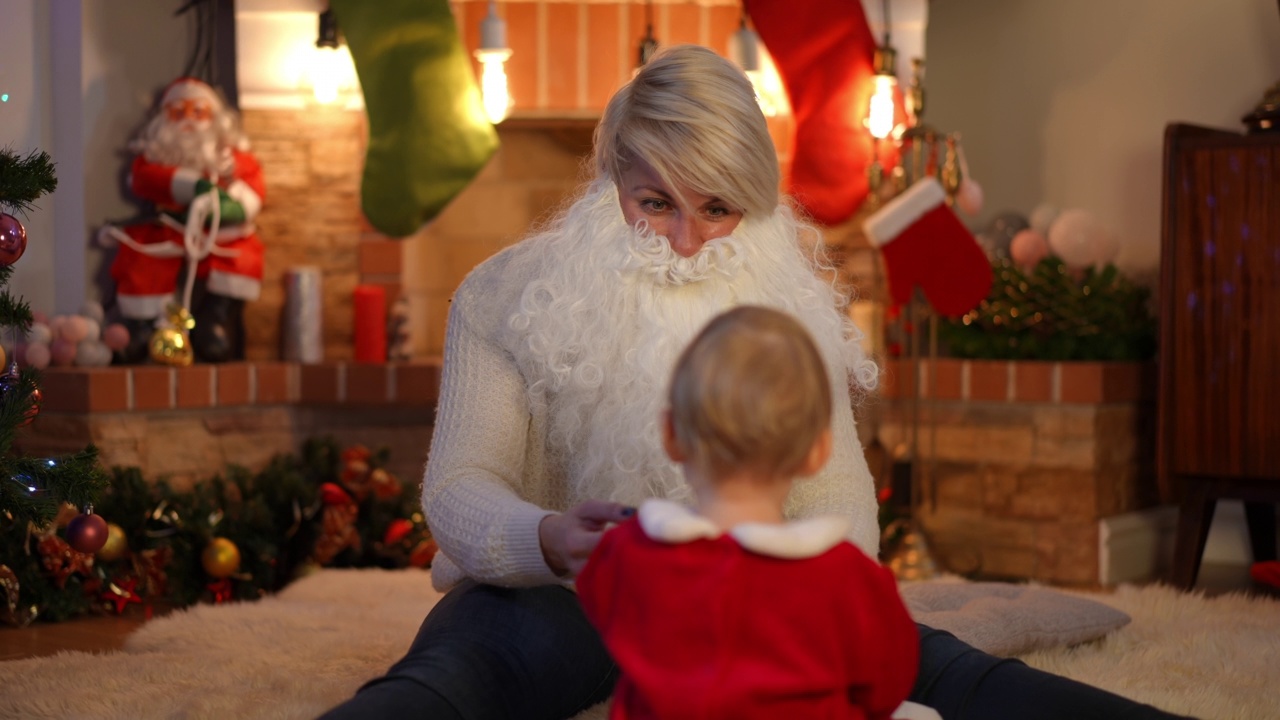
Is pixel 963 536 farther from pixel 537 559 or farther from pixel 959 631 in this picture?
pixel 537 559

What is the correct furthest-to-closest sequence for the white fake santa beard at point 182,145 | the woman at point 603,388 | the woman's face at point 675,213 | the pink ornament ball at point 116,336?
the white fake santa beard at point 182,145 → the pink ornament ball at point 116,336 → the woman's face at point 675,213 → the woman at point 603,388

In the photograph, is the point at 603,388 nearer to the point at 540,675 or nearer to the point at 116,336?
the point at 540,675

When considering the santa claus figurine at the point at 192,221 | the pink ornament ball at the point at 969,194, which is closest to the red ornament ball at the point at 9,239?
the santa claus figurine at the point at 192,221

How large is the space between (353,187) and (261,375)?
583 mm

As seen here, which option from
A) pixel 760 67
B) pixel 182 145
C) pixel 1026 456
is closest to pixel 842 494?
pixel 1026 456

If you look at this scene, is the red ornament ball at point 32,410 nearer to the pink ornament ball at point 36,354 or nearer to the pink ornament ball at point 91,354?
the pink ornament ball at point 36,354

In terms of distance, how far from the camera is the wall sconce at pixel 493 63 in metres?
3.41

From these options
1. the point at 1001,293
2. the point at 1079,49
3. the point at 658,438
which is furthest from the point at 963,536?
the point at 658,438

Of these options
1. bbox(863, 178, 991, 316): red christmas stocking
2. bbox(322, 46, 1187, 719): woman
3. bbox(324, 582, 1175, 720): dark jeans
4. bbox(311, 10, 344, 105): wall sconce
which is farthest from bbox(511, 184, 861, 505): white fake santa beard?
bbox(311, 10, 344, 105): wall sconce

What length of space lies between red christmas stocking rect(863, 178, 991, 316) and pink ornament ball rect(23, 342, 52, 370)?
6.28 feet

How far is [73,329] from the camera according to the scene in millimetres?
3119

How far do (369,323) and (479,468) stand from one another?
2007mm

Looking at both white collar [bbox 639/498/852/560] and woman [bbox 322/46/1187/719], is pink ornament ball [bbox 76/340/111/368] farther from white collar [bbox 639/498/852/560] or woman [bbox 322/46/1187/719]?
white collar [bbox 639/498/852/560]

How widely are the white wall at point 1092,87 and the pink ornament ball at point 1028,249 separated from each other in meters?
0.38
